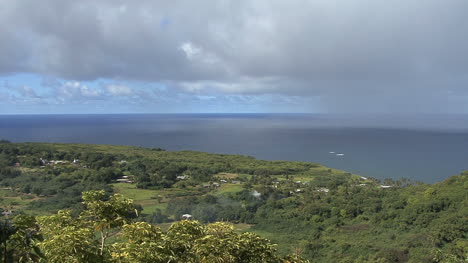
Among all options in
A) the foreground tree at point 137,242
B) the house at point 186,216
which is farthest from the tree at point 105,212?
the house at point 186,216

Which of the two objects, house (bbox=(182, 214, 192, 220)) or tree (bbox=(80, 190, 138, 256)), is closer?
tree (bbox=(80, 190, 138, 256))

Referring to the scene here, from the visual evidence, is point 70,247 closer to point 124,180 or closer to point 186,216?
point 186,216

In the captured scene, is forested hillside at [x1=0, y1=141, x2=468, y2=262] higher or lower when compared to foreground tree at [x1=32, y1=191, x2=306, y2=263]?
lower

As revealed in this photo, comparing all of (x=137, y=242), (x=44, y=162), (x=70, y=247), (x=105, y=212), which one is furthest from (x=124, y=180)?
(x=70, y=247)

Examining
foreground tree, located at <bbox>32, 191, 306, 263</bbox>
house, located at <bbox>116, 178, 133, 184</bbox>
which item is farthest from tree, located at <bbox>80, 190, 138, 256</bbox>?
house, located at <bbox>116, 178, 133, 184</bbox>

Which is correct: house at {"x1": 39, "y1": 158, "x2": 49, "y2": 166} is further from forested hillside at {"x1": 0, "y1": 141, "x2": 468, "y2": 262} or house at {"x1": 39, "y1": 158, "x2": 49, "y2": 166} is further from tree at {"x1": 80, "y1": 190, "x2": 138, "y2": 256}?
tree at {"x1": 80, "y1": 190, "x2": 138, "y2": 256}

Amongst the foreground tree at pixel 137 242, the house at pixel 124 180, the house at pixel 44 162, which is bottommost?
the house at pixel 124 180

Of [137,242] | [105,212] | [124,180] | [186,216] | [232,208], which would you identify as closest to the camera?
[137,242]

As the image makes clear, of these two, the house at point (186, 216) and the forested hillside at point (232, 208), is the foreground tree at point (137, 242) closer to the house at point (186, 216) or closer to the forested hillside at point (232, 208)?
the forested hillside at point (232, 208)

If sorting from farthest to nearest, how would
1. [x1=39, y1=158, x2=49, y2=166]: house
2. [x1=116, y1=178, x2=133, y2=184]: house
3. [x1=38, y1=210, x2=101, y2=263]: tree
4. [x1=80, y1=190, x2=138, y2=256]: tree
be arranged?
[x1=39, y1=158, x2=49, y2=166]: house
[x1=116, y1=178, x2=133, y2=184]: house
[x1=80, y1=190, x2=138, y2=256]: tree
[x1=38, y1=210, x2=101, y2=263]: tree
